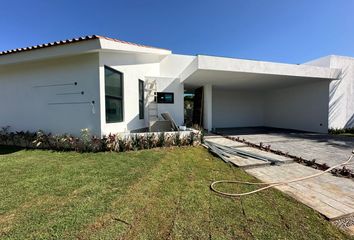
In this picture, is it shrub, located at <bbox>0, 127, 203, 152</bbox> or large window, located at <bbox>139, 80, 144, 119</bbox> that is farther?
large window, located at <bbox>139, 80, 144, 119</bbox>

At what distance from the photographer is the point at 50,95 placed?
271 inches

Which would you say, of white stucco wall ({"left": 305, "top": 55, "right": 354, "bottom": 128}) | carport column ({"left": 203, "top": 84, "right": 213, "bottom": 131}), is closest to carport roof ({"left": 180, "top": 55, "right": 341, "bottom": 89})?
white stucco wall ({"left": 305, "top": 55, "right": 354, "bottom": 128})

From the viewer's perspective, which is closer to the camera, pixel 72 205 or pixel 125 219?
pixel 125 219

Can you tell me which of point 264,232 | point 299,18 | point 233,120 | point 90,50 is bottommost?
point 264,232

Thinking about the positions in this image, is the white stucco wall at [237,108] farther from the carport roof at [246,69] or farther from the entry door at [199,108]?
the carport roof at [246,69]

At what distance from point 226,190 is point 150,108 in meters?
7.29

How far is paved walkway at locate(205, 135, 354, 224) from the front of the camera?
2.78 meters

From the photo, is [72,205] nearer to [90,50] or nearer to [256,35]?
[90,50]

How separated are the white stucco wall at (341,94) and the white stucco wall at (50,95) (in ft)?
42.3

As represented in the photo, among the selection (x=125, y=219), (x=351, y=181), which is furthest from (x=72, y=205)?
(x=351, y=181)

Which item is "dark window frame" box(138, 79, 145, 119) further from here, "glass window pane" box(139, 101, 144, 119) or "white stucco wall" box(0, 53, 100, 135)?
"white stucco wall" box(0, 53, 100, 135)

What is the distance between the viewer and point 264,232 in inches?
86.8

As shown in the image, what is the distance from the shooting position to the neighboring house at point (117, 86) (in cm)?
637

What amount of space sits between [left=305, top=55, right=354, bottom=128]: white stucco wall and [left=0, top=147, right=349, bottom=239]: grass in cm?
1010
